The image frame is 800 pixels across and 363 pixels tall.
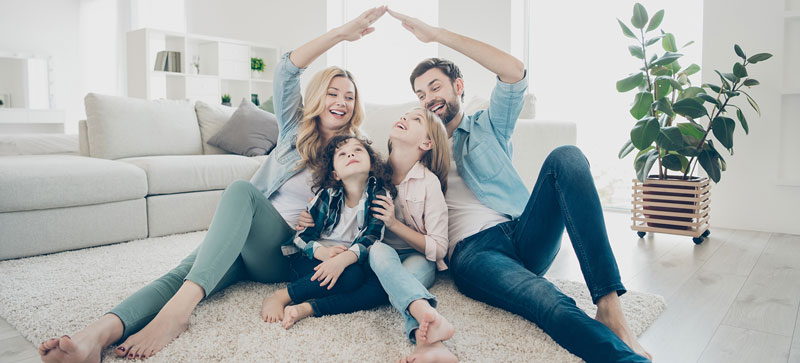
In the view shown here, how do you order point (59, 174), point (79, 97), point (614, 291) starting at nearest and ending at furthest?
1. point (614, 291)
2. point (59, 174)
3. point (79, 97)

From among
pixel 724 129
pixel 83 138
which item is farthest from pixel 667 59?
pixel 83 138

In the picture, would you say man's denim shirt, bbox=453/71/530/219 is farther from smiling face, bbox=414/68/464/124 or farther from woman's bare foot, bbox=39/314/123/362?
woman's bare foot, bbox=39/314/123/362

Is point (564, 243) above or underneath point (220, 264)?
underneath

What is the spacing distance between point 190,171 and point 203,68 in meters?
3.71

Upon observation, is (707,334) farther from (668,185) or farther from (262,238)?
(668,185)

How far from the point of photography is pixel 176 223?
3018 millimetres

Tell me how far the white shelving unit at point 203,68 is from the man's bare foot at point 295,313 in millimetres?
4730

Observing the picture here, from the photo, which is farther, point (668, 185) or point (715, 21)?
point (715, 21)

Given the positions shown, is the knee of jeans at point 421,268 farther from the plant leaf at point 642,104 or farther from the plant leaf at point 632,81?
the plant leaf at point 632,81

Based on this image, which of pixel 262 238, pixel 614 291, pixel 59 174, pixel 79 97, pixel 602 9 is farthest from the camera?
pixel 79 97

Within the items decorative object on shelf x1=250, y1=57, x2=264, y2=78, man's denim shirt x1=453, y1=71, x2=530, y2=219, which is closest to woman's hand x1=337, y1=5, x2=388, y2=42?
man's denim shirt x1=453, y1=71, x2=530, y2=219

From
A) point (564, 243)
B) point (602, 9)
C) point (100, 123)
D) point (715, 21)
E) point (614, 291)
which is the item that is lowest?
point (564, 243)

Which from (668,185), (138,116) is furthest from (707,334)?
(138,116)

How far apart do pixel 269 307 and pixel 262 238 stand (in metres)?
0.21
